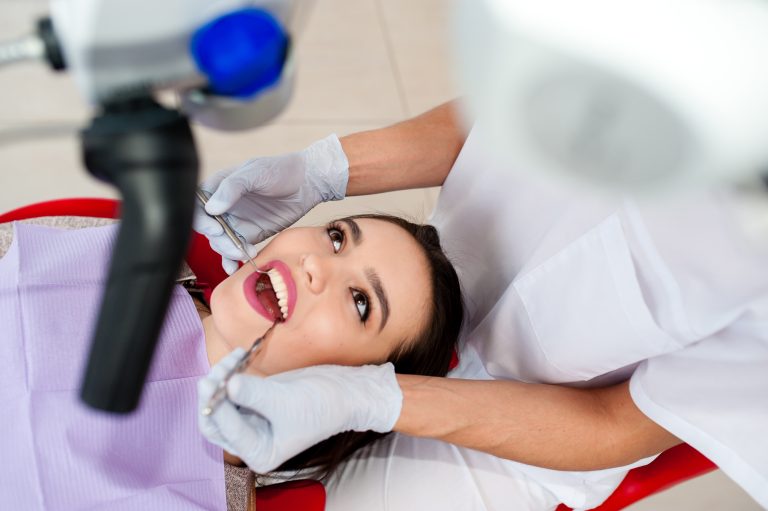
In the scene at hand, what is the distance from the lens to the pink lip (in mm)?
945

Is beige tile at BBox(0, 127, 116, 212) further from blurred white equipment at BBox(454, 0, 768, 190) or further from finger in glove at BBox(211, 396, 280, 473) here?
blurred white equipment at BBox(454, 0, 768, 190)

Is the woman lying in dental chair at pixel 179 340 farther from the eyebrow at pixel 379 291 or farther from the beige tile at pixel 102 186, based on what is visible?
the beige tile at pixel 102 186

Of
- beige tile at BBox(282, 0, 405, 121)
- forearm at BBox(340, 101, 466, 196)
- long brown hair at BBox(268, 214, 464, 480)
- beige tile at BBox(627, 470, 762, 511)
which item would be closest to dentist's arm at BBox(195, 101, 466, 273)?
forearm at BBox(340, 101, 466, 196)

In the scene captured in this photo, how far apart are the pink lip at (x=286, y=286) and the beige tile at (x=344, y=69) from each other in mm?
1025

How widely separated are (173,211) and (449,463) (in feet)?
2.61

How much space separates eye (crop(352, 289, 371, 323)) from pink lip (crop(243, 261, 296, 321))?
87 mm

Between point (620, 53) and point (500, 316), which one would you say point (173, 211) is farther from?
point (500, 316)

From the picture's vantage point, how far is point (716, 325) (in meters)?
0.77

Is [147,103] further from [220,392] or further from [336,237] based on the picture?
[336,237]

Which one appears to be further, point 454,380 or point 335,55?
point 335,55

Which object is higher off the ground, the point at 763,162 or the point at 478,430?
the point at 763,162

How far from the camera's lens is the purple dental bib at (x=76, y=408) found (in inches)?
35.1

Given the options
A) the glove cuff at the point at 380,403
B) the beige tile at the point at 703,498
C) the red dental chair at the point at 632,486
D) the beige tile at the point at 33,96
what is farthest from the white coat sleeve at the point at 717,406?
the beige tile at the point at 33,96

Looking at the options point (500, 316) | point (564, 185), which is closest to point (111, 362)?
point (564, 185)
